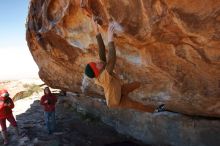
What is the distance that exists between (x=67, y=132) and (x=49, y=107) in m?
1.05

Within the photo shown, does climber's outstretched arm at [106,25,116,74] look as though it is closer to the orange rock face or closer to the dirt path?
the orange rock face

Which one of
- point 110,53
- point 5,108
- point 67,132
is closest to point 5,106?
point 5,108

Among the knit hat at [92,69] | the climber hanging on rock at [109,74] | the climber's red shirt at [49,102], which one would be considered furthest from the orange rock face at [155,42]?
the climber's red shirt at [49,102]

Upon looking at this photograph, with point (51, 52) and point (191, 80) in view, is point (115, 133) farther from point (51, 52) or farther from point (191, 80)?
point (191, 80)

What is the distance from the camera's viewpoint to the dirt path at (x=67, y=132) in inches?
398

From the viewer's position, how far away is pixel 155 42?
20.7ft

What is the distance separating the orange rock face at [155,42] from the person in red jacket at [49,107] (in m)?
1.45

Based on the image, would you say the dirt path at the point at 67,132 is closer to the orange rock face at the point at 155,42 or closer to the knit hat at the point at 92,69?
the orange rock face at the point at 155,42

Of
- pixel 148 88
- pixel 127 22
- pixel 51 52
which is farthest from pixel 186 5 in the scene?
pixel 51 52

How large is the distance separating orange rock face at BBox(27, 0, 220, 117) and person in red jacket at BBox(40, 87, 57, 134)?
145cm

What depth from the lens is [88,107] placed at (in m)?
12.4

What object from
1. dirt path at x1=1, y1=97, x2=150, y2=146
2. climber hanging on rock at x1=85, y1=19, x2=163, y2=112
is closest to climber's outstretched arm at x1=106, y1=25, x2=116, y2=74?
climber hanging on rock at x1=85, y1=19, x2=163, y2=112

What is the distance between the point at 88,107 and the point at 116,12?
6.76 m

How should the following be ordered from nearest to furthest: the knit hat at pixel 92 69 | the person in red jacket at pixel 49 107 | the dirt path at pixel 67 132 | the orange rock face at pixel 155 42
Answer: the knit hat at pixel 92 69 → the orange rock face at pixel 155 42 → the dirt path at pixel 67 132 → the person in red jacket at pixel 49 107
